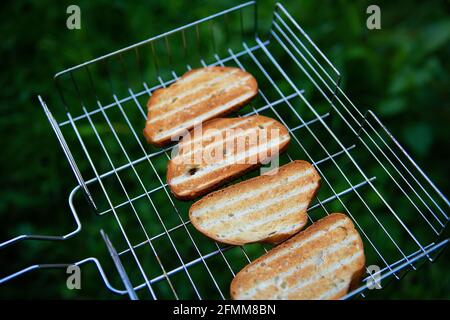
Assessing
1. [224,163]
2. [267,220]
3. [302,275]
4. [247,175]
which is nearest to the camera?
[302,275]

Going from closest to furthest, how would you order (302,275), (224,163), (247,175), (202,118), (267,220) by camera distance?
(302,275)
(267,220)
(224,163)
(202,118)
(247,175)

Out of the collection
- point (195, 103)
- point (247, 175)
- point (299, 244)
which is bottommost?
point (247, 175)

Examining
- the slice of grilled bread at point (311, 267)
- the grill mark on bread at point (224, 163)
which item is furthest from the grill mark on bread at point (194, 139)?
the slice of grilled bread at point (311, 267)

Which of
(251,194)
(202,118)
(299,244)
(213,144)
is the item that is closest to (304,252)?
(299,244)

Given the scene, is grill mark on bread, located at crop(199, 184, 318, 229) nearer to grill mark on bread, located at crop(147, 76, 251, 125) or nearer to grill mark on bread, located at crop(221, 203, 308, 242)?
grill mark on bread, located at crop(221, 203, 308, 242)

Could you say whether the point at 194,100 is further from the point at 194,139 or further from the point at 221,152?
the point at 221,152
